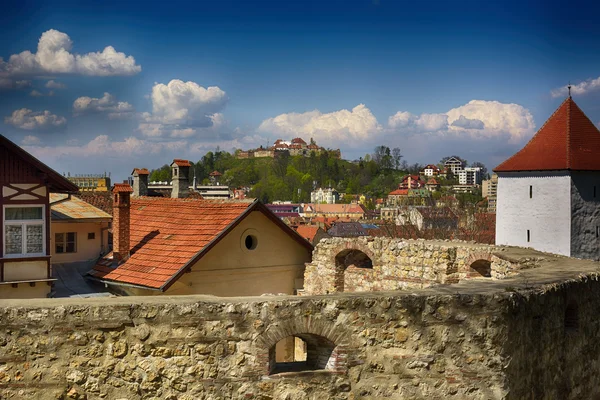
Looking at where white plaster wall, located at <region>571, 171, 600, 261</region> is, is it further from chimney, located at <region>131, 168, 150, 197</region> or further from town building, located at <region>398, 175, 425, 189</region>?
town building, located at <region>398, 175, 425, 189</region>

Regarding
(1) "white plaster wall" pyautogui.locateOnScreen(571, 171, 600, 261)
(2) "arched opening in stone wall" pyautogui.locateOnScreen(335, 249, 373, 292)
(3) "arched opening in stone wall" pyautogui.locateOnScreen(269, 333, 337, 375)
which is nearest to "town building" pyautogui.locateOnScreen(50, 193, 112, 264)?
(2) "arched opening in stone wall" pyautogui.locateOnScreen(335, 249, 373, 292)

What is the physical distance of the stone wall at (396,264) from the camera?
12477 millimetres

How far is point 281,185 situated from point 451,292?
489 ft

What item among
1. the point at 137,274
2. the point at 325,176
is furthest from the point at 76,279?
the point at 325,176

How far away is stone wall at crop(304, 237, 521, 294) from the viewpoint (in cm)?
1248

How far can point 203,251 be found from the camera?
48.7 feet

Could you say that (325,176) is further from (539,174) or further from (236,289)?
(236,289)

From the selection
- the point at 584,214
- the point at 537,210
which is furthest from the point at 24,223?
the point at 584,214

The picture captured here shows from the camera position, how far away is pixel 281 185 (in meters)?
156

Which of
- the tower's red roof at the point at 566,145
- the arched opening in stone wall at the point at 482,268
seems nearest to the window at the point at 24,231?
the arched opening in stone wall at the point at 482,268

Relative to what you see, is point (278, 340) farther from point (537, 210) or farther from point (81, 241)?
point (537, 210)

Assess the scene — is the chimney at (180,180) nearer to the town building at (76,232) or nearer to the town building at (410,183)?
the town building at (76,232)

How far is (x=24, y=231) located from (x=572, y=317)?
11.4 meters

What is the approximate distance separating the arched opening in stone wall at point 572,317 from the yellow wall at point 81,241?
13298 millimetres
